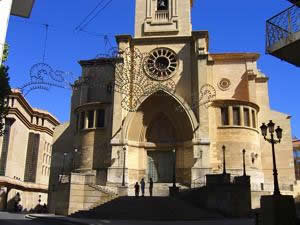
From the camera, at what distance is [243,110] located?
33125 millimetres

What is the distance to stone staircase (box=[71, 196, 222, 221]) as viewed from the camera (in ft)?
67.2

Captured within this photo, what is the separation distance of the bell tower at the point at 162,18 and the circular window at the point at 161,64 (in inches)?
82.9

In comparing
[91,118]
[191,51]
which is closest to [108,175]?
[91,118]

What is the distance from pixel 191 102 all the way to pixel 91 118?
10027 millimetres

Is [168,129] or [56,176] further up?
[168,129]

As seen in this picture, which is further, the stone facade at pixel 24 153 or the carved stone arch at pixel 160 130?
the stone facade at pixel 24 153

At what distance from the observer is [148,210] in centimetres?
2145

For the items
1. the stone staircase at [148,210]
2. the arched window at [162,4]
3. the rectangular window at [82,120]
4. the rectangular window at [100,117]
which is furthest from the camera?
the arched window at [162,4]

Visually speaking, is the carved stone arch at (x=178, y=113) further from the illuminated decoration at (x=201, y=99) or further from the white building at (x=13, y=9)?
the white building at (x=13, y=9)

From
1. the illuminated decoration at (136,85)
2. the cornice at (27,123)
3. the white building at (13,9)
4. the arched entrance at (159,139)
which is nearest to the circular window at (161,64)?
the illuminated decoration at (136,85)

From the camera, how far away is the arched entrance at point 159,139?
32625 millimetres

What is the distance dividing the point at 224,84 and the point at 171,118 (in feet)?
27.0

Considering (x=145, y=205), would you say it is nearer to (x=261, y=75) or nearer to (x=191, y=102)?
(x=191, y=102)

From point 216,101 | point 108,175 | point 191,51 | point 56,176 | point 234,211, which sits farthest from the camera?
point 56,176
